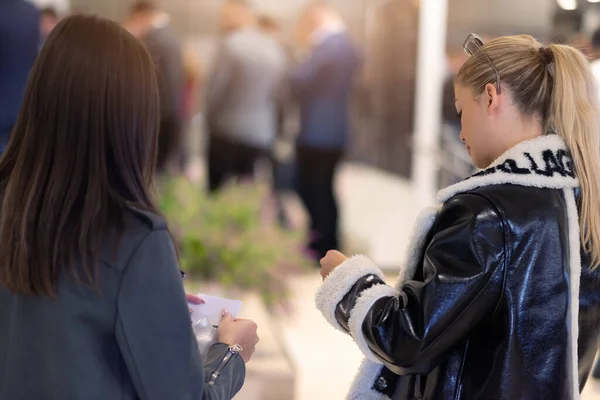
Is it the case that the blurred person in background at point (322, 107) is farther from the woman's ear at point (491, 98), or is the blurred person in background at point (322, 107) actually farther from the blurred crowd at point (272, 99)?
the woman's ear at point (491, 98)

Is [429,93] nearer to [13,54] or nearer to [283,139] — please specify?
[283,139]

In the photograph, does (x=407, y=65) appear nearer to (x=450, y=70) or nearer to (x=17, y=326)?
(x=450, y=70)

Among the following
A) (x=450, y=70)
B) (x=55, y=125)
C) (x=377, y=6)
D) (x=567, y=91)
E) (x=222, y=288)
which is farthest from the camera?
(x=377, y=6)

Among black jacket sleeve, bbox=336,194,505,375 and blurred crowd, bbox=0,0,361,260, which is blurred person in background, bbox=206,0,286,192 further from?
black jacket sleeve, bbox=336,194,505,375

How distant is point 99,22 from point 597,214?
0.90 metres

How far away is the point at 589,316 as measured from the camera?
1.50 m

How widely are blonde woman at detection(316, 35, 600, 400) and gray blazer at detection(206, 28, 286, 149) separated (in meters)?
4.63

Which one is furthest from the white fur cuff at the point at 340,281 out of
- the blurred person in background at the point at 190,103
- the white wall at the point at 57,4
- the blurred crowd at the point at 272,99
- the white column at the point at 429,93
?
the blurred person in background at the point at 190,103

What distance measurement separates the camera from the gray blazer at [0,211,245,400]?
116cm

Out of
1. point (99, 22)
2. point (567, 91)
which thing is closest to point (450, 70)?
point (567, 91)

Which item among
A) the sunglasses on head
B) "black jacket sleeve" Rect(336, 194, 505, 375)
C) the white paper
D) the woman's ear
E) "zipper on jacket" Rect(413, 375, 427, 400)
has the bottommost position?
"zipper on jacket" Rect(413, 375, 427, 400)

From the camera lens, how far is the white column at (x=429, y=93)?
584 cm

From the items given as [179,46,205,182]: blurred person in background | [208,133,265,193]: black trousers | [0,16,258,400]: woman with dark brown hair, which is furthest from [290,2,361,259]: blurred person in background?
[0,16,258,400]: woman with dark brown hair

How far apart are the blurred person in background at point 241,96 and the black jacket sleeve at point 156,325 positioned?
499 cm
